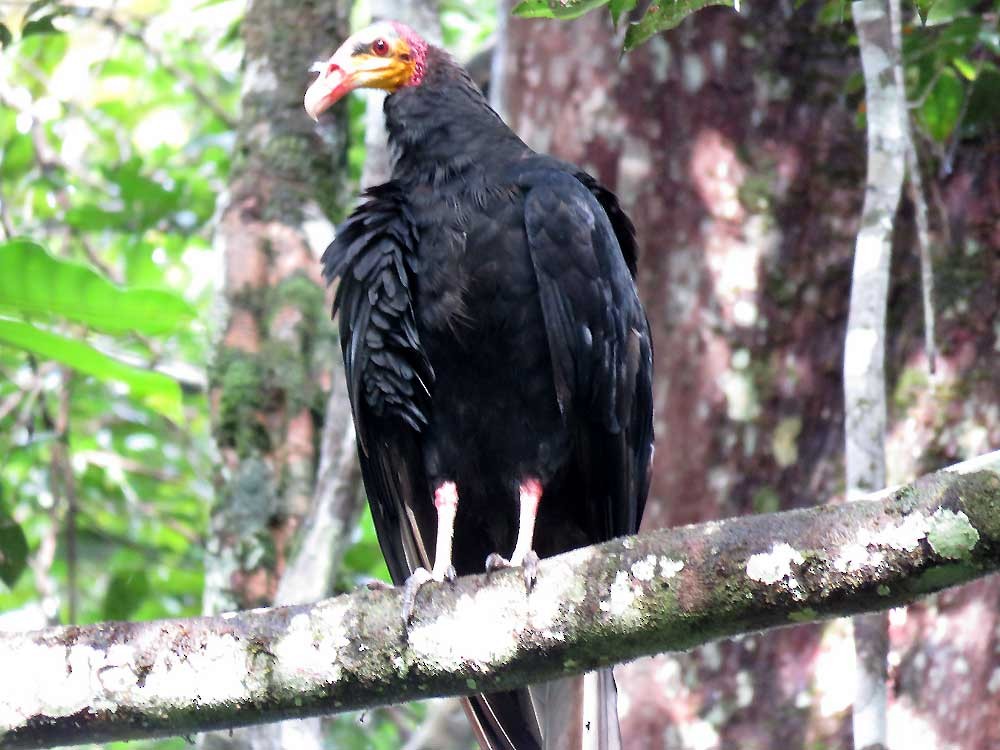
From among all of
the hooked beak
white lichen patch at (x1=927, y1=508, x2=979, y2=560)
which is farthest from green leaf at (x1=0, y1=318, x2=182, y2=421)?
white lichen patch at (x1=927, y1=508, x2=979, y2=560)

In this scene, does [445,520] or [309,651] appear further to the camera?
[445,520]

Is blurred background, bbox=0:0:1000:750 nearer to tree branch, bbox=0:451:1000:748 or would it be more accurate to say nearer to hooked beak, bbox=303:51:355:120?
hooked beak, bbox=303:51:355:120

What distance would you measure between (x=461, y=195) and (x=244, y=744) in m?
1.67

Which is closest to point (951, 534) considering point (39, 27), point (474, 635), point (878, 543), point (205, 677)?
point (878, 543)

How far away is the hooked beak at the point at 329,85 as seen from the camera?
3486 mm

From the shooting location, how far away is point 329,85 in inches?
139

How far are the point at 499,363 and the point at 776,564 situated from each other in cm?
122

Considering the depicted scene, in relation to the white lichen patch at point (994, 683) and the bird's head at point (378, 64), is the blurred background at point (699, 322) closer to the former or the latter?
the white lichen patch at point (994, 683)

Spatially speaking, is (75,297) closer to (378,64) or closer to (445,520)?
(445,520)

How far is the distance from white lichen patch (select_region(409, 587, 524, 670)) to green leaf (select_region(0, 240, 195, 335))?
0.83 m

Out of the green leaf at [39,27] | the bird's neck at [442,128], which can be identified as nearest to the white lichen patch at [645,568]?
the bird's neck at [442,128]

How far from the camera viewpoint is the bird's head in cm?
356

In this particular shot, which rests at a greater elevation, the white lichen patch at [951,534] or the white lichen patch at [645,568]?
the white lichen patch at [645,568]

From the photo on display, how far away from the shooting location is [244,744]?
3.54 m
